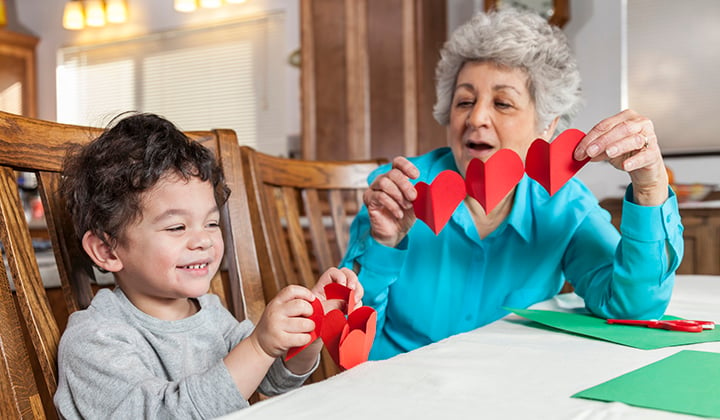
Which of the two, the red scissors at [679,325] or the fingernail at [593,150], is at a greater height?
the fingernail at [593,150]

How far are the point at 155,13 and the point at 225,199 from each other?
501cm

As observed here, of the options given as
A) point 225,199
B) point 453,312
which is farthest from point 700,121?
point 225,199

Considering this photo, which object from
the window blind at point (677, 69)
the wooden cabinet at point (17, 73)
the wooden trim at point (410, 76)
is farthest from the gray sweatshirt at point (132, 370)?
the wooden cabinet at point (17, 73)

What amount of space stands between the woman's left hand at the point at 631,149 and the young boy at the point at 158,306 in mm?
379

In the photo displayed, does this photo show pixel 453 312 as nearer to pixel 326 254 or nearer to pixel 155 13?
pixel 326 254

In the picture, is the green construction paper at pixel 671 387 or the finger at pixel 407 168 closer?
the green construction paper at pixel 671 387

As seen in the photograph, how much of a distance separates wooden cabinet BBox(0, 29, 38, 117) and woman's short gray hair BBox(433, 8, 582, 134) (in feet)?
17.8

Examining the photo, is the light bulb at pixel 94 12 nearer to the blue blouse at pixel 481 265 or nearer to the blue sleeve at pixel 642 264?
the blue blouse at pixel 481 265

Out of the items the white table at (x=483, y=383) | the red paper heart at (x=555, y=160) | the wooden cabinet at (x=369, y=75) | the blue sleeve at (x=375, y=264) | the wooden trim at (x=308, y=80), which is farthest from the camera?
the wooden trim at (x=308, y=80)

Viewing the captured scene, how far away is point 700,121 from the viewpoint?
3.23 m

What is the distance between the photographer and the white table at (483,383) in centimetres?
52

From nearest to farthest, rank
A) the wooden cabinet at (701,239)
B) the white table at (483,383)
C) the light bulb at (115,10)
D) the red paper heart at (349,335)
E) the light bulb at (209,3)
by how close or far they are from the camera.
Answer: the white table at (483,383), the red paper heart at (349,335), the wooden cabinet at (701,239), the light bulb at (209,3), the light bulb at (115,10)

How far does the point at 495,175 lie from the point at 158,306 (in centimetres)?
50

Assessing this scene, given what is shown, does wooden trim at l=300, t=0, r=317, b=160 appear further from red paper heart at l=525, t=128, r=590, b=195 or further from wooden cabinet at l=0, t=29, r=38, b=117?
wooden cabinet at l=0, t=29, r=38, b=117
